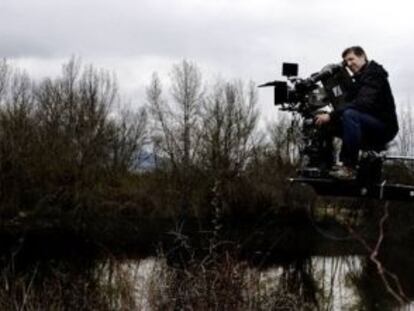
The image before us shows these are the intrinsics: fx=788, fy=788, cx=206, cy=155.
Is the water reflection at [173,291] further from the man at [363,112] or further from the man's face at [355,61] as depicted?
the man's face at [355,61]

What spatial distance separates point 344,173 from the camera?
738 centimetres

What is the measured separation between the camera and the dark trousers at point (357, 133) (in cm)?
726

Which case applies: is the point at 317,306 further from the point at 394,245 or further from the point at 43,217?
the point at 43,217

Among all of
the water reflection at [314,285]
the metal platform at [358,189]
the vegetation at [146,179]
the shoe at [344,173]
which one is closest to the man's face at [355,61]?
the shoe at [344,173]

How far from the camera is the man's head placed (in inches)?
287

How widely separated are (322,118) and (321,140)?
28 centimetres

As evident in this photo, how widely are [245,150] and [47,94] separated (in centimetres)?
1281

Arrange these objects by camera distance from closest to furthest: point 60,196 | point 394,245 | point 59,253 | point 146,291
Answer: point 146,291, point 59,253, point 394,245, point 60,196

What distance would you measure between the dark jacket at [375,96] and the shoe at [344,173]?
1.64ft

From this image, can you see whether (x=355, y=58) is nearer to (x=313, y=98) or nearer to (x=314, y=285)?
(x=313, y=98)

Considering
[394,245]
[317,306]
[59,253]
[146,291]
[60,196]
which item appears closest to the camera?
[146,291]

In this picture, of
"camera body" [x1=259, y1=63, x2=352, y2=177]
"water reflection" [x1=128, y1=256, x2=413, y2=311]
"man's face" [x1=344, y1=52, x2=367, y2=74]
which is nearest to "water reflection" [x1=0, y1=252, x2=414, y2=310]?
"water reflection" [x1=128, y1=256, x2=413, y2=311]

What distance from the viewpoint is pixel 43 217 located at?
4338 cm

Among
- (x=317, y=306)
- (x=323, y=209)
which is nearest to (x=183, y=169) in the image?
(x=323, y=209)
